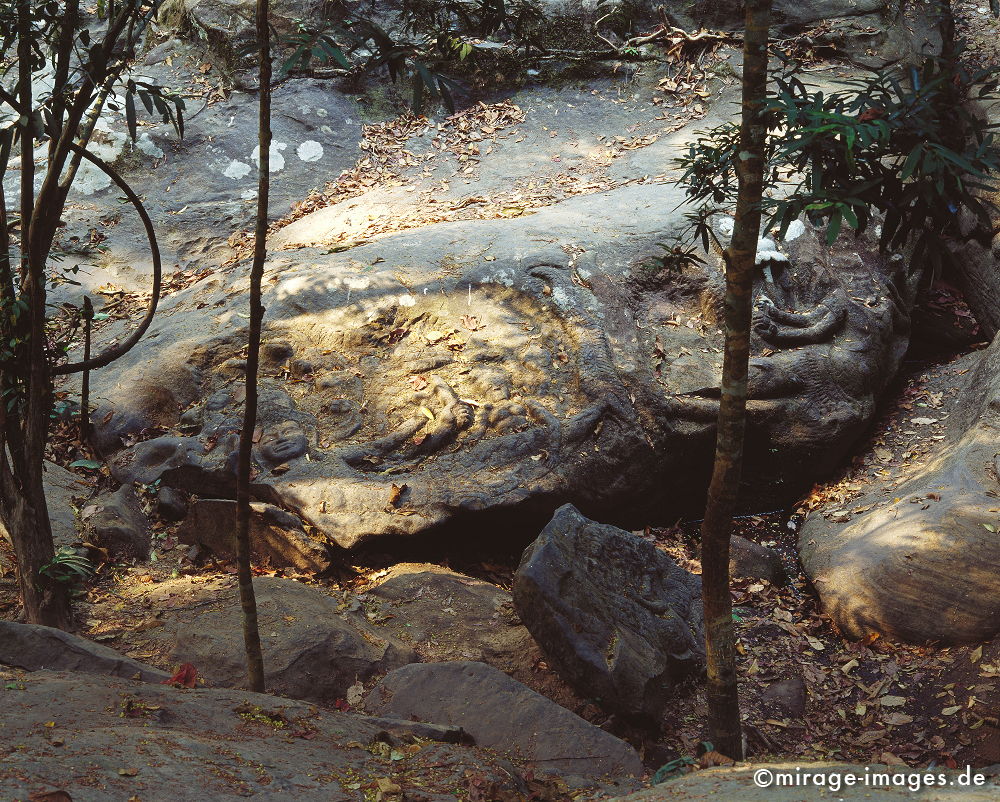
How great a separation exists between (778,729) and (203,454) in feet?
12.2

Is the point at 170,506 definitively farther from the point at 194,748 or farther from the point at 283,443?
the point at 194,748

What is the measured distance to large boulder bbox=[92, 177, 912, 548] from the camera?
5004 mm

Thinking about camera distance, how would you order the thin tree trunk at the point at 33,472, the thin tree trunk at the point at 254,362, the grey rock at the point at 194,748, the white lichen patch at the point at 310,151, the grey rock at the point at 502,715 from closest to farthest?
the grey rock at the point at 194,748
the thin tree trunk at the point at 254,362
the grey rock at the point at 502,715
the thin tree trunk at the point at 33,472
the white lichen patch at the point at 310,151

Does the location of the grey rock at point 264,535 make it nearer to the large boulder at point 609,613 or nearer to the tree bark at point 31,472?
the tree bark at point 31,472

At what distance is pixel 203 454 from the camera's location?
16.7ft

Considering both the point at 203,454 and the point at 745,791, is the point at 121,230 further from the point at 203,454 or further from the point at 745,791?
the point at 745,791

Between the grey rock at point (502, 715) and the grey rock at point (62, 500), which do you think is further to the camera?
the grey rock at point (62, 500)

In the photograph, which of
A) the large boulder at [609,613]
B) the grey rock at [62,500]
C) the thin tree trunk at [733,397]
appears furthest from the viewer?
the grey rock at [62,500]

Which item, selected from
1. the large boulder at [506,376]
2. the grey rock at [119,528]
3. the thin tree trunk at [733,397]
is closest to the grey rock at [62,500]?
the grey rock at [119,528]

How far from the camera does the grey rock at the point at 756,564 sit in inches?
200

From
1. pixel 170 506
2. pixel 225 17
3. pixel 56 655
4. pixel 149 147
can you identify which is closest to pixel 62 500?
pixel 170 506

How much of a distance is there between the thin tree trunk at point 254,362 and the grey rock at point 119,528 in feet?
6.27

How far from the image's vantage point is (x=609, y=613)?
13.3 feet

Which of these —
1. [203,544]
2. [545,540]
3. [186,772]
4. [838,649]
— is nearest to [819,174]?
[545,540]
